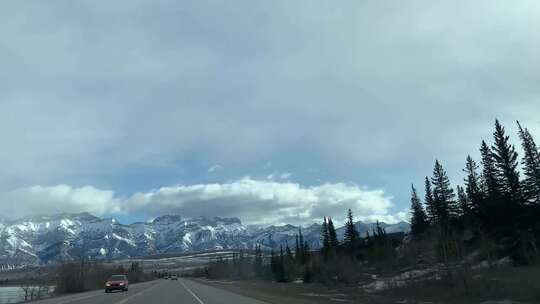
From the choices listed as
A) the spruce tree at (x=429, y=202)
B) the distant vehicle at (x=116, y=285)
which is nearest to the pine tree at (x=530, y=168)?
the spruce tree at (x=429, y=202)

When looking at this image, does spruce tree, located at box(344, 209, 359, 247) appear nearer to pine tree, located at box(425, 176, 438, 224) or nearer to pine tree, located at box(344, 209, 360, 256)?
pine tree, located at box(344, 209, 360, 256)

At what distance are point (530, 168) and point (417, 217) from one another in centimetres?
4431

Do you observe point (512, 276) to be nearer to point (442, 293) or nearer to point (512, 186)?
point (442, 293)

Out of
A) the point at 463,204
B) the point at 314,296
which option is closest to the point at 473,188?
the point at 463,204

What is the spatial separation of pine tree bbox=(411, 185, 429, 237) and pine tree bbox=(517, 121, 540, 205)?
32531mm

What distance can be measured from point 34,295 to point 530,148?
65.9 m

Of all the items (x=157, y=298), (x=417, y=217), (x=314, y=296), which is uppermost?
(x=417, y=217)

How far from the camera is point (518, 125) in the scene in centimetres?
8669

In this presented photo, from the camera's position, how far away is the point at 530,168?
83.6 metres

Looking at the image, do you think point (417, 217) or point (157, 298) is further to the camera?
point (417, 217)

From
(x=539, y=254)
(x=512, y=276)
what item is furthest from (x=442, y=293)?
(x=539, y=254)

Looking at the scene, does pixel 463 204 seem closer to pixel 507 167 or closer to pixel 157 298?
pixel 507 167

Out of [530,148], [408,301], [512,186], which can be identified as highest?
[530,148]

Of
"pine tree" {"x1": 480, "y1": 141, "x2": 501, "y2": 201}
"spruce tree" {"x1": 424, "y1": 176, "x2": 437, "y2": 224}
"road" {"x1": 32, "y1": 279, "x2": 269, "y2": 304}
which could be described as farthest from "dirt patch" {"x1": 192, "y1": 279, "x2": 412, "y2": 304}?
"spruce tree" {"x1": 424, "y1": 176, "x2": 437, "y2": 224}
